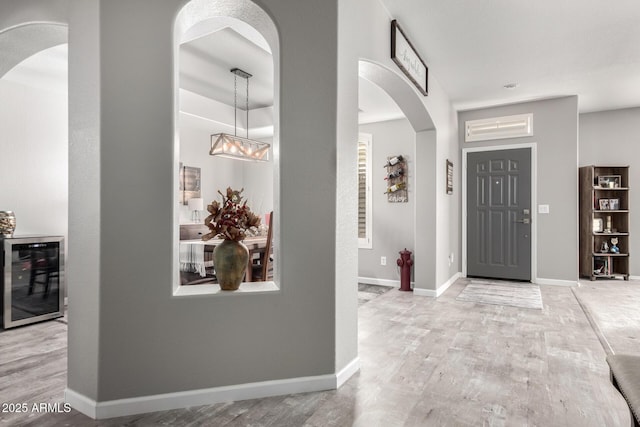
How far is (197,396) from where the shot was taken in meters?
2.03

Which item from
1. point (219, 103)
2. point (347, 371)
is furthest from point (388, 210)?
point (347, 371)

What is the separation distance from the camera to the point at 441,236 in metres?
5.05

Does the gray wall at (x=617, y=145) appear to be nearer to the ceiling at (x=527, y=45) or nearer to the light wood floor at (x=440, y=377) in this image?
the ceiling at (x=527, y=45)

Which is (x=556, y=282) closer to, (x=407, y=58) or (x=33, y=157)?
(x=407, y=58)

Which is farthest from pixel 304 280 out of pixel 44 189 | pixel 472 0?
pixel 44 189

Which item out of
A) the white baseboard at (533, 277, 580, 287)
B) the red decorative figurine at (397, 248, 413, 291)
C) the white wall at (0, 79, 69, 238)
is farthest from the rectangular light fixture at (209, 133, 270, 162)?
the white baseboard at (533, 277, 580, 287)

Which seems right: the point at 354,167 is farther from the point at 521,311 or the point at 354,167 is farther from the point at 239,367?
the point at 521,311

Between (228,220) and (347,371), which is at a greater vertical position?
(228,220)

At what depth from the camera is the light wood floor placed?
1915 millimetres

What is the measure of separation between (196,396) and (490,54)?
13.1ft

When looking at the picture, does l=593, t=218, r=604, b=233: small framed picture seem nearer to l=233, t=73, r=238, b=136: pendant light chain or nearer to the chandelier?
the chandelier

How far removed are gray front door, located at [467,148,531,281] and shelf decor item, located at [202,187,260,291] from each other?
4639mm

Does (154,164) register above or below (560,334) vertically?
above

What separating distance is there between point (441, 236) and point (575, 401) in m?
3.05
